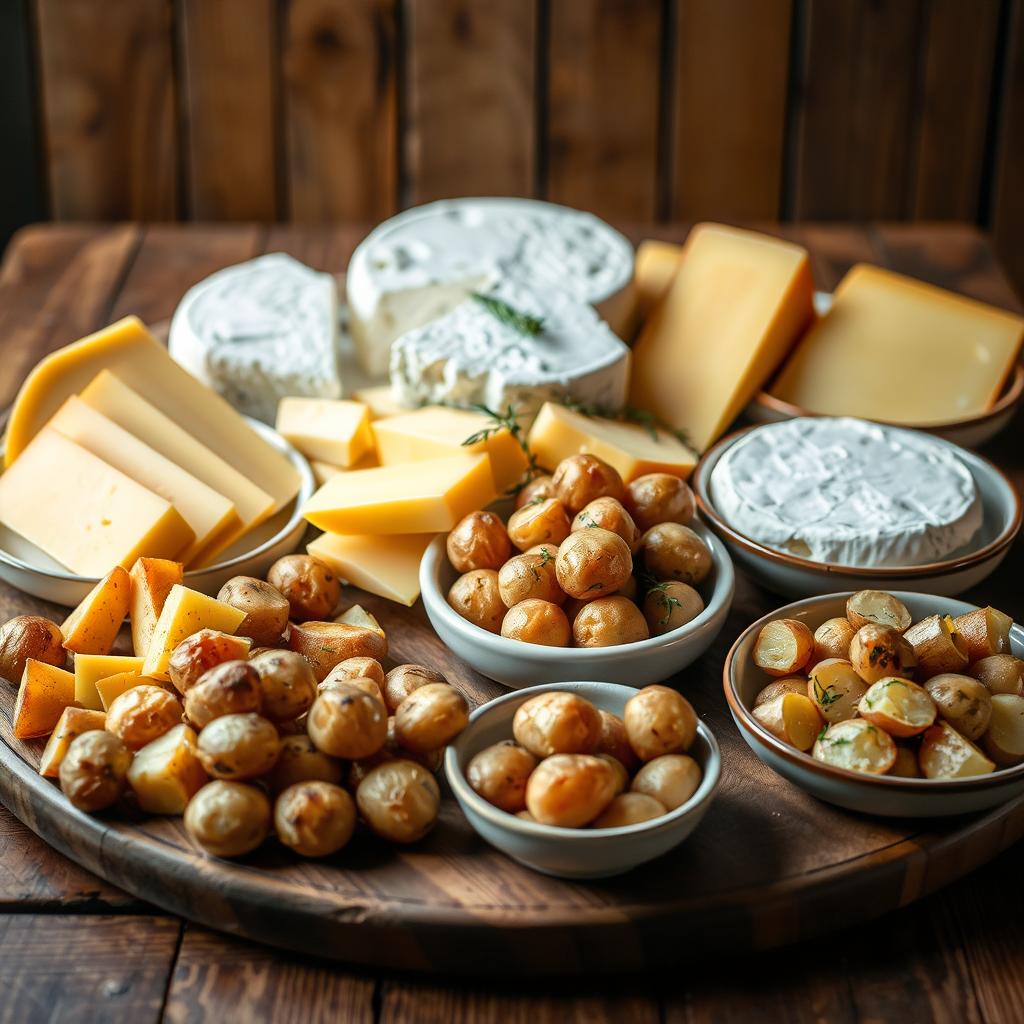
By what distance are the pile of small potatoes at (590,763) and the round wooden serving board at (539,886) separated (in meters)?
0.07

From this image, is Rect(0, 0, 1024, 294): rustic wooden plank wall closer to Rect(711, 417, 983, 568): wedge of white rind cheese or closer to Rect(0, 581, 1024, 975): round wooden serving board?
Rect(711, 417, 983, 568): wedge of white rind cheese

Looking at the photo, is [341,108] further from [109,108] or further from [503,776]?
[503,776]

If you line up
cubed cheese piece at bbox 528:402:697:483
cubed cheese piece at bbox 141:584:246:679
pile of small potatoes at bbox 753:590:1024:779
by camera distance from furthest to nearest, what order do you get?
cubed cheese piece at bbox 528:402:697:483, cubed cheese piece at bbox 141:584:246:679, pile of small potatoes at bbox 753:590:1024:779

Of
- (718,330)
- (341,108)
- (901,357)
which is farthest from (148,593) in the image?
(341,108)

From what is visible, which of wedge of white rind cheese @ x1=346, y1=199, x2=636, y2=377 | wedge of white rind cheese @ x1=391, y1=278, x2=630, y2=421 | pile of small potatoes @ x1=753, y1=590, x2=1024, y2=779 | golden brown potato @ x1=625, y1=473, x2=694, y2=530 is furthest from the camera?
A: wedge of white rind cheese @ x1=346, y1=199, x2=636, y2=377

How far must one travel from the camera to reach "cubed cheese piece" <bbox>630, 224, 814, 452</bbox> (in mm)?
1971

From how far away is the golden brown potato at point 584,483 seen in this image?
4.97 feet

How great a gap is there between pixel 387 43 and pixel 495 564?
1965 mm

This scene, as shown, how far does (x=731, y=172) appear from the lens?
10.6ft

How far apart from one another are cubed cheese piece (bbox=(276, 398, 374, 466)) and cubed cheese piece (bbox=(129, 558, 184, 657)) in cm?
39

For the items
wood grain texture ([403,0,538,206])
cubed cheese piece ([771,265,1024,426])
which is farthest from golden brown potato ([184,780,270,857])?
wood grain texture ([403,0,538,206])

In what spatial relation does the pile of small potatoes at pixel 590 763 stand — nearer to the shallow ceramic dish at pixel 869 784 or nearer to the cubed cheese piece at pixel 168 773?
the shallow ceramic dish at pixel 869 784

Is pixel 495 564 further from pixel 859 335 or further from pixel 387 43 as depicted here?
pixel 387 43

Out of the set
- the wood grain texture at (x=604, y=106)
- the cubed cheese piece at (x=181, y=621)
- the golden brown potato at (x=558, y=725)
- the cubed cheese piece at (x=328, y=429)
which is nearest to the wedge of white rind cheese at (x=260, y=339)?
the cubed cheese piece at (x=328, y=429)
